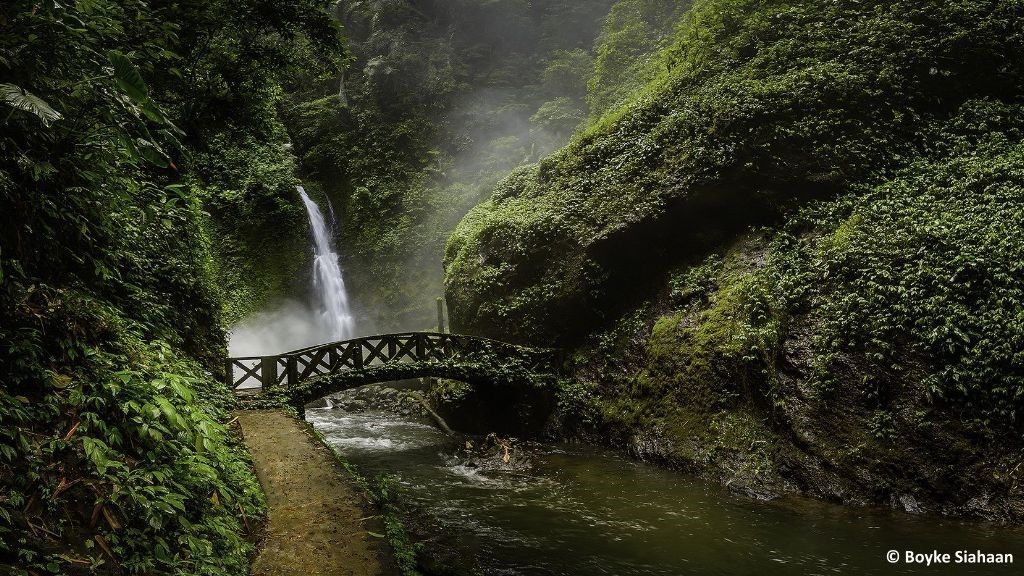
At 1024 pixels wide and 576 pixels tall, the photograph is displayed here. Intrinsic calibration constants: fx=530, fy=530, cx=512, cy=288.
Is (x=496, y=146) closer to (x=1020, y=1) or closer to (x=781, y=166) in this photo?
(x=781, y=166)

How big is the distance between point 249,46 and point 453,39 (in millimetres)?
25514

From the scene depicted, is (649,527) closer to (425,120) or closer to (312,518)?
(312,518)

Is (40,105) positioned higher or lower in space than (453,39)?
lower

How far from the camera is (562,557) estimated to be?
23.4 feet

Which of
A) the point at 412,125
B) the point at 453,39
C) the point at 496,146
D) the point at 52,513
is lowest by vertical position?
the point at 52,513

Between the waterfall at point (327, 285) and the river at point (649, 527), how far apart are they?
1403 centimetres

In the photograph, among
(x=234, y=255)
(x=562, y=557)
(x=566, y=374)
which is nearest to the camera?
(x=562, y=557)

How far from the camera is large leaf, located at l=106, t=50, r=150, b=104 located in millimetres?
2918

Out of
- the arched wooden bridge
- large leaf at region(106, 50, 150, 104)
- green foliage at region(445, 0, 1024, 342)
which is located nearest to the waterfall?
green foliage at region(445, 0, 1024, 342)

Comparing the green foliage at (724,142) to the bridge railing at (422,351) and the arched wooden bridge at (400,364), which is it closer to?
the bridge railing at (422,351)

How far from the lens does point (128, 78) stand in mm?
3031

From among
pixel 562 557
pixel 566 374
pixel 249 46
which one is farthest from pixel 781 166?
pixel 249 46

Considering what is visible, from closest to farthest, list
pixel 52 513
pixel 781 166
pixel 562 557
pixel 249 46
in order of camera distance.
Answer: pixel 52 513
pixel 562 557
pixel 249 46
pixel 781 166

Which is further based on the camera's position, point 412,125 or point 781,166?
point 412,125
